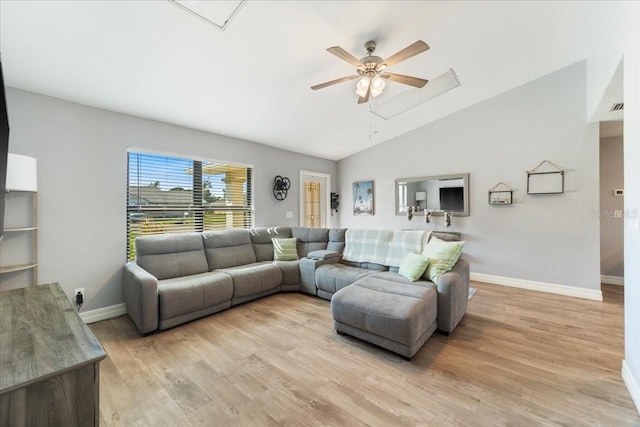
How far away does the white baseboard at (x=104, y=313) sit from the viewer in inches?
115

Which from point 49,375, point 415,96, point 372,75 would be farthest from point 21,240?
point 415,96

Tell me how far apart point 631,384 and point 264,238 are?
4.04 meters

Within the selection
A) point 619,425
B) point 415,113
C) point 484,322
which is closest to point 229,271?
point 484,322

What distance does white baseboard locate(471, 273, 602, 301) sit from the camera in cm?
356

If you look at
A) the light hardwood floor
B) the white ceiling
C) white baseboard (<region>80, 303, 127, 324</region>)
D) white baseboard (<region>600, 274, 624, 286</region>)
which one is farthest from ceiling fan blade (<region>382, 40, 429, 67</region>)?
white baseboard (<region>600, 274, 624, 286</region>)

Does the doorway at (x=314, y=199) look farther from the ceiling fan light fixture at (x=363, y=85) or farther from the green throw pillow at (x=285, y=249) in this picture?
the ceiling fan light fixture at (x=363, y=85)

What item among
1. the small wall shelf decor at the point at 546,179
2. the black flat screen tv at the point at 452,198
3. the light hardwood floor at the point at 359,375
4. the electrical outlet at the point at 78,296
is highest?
the small wall shelf decor at the point at 546,179

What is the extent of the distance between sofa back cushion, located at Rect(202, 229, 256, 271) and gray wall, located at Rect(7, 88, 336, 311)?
3.31ft

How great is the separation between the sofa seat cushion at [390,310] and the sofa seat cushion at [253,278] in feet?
4.48

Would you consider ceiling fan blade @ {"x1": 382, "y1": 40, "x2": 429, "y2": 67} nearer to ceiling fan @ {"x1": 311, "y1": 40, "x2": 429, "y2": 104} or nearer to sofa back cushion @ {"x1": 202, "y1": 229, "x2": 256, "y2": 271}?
ceiling fan @ {"x1": 311, "y1": 40, "x2": 429, "y2": 104}

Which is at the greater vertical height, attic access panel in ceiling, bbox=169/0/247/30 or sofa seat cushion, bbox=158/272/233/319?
attic access panel in ceiling, bbox=169/0/247/30

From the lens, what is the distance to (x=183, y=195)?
3.82 meters

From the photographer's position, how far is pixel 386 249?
3.47 meters

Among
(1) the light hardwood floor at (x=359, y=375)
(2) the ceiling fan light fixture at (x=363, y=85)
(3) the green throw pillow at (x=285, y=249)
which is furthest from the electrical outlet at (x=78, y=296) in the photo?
(2) the ceiling fan light fixture at (x=363, y=85)
